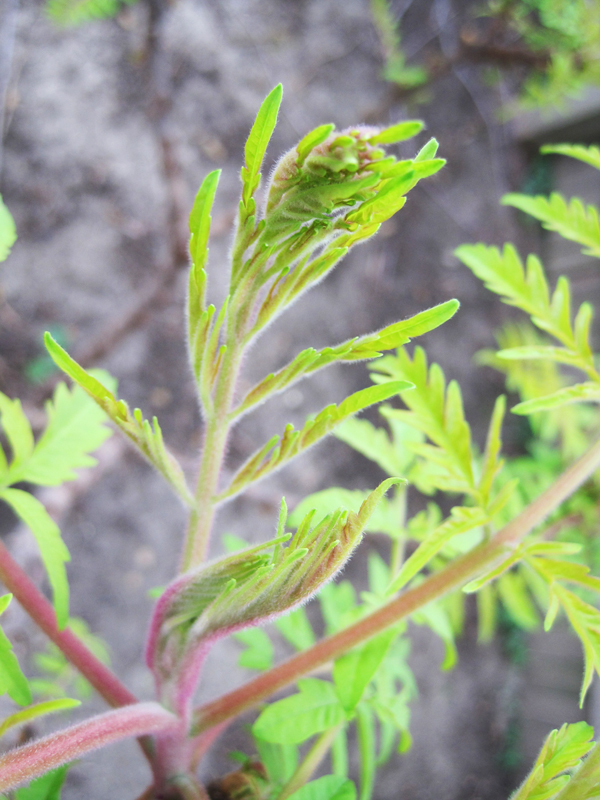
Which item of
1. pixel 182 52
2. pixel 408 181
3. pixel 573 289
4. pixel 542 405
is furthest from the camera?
pixel 573 289

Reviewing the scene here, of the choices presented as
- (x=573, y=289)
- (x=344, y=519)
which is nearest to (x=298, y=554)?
(x=344, y=519)

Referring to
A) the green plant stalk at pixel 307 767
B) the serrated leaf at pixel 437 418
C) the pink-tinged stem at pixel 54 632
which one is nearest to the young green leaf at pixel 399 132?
the serrated leaf at pixel 437 418

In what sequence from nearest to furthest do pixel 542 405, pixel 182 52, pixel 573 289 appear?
pixel 542 405 < pixel 182 52 < pixel 573 289

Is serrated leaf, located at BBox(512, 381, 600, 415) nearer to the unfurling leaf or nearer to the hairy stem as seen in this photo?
the unfurling leaf

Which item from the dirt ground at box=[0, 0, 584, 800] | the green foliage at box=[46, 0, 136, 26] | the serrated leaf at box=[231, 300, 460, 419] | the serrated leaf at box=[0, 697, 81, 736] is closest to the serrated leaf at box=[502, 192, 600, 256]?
the serrated leaf at box=[231, 300, 460, 419]

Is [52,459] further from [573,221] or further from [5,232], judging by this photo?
[573,221]

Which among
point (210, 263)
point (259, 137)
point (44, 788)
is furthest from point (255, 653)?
point (210, 263)

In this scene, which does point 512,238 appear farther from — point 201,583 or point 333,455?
point 201,583
